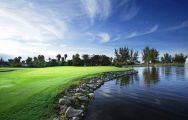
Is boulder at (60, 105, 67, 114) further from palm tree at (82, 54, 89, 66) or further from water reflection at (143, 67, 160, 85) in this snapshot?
palm tree at (82, 54, 89, 66)

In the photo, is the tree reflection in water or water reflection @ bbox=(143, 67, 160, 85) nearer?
the tree reflection in water

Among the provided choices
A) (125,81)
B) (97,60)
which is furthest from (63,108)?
(97,60)

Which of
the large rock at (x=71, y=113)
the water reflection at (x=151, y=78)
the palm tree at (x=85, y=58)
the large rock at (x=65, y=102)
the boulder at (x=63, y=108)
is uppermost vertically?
the palm tree at (x=85, y=58)

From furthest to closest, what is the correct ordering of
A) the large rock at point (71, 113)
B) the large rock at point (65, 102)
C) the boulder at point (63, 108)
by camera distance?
the large rock at point (65, 102) → the boulder at point (63, 108) → the large rock at point (71, 113)

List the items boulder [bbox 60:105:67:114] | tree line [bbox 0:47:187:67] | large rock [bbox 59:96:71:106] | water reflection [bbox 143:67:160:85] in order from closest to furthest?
boulder [bbox 60:105:67:114], large rock [bbox 59:96:71:106], water reflection [bbox 143:67:160:85], tree line [bbox 0:47:187:67]

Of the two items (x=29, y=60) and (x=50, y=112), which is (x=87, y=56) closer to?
(x=29, y=60)

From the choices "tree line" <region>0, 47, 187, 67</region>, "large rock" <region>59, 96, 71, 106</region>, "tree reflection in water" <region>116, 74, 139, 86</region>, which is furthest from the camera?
"tree line" <region>0, 47, 187, 67</region>

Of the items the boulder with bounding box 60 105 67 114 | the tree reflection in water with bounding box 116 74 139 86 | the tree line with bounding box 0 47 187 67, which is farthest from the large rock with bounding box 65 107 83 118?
the tree line with bounding box 0 47 187 67

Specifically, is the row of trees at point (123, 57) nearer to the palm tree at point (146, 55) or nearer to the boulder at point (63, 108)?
the palm tree at point (146, 55)

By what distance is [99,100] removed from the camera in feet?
60.6

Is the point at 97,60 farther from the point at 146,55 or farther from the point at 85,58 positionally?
the point at 146,55

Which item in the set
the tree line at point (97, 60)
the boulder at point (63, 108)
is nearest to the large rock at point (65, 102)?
the boulder at point (63, 108)

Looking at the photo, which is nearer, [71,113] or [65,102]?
[71,113]

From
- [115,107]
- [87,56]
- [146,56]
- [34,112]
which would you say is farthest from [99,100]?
[146,56]
